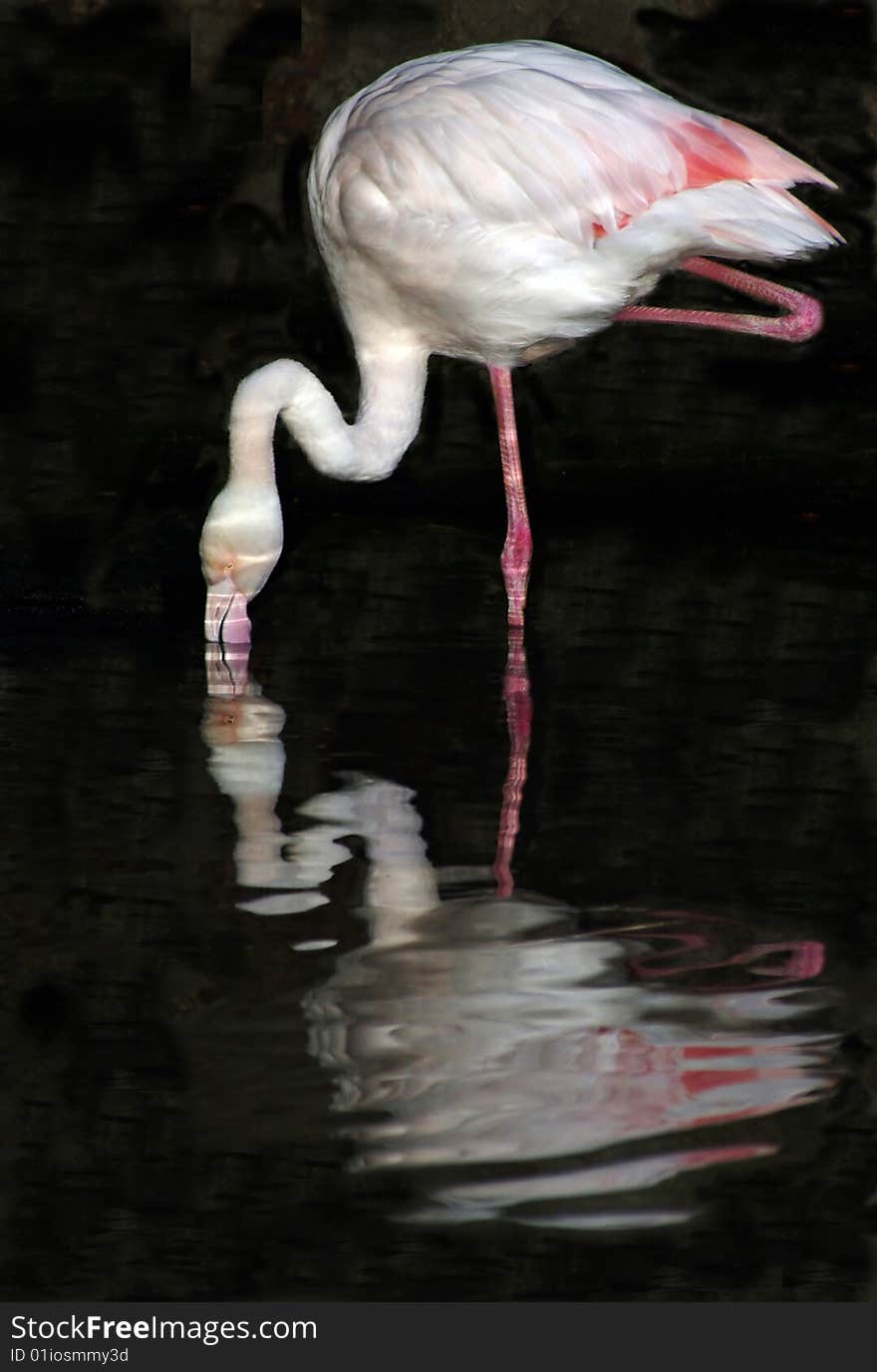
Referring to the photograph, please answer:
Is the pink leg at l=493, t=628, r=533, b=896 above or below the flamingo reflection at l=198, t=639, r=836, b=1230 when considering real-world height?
below

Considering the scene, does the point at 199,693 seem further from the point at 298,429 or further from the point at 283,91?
the point at 283,91

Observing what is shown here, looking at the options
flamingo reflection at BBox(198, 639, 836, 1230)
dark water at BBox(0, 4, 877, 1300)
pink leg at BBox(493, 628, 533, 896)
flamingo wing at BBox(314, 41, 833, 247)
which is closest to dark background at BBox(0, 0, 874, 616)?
dark water at BBox(0, 4, 877, 1300)

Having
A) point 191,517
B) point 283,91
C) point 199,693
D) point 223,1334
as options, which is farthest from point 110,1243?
point 283,91

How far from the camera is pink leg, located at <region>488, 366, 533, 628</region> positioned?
24.8ft

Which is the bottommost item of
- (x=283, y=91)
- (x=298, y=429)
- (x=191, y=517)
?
(x=191, y=517)

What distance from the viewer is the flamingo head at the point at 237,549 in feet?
23.5

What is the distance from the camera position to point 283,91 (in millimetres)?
9898

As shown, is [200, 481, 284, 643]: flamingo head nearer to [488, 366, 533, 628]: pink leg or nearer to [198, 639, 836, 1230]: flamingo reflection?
[488, 366, 533, 628]: pink leg

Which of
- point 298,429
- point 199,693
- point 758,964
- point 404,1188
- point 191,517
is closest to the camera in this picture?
point 404,1188

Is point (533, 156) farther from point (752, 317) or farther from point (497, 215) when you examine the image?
point (752, 317)

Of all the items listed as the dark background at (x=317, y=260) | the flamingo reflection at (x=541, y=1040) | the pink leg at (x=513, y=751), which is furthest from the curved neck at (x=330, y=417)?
the flamingo reflection at (x=541, y=1040)

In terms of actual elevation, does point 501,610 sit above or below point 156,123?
below

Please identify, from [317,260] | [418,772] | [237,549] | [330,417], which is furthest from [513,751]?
[317,260]

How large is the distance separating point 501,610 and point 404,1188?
432cm
